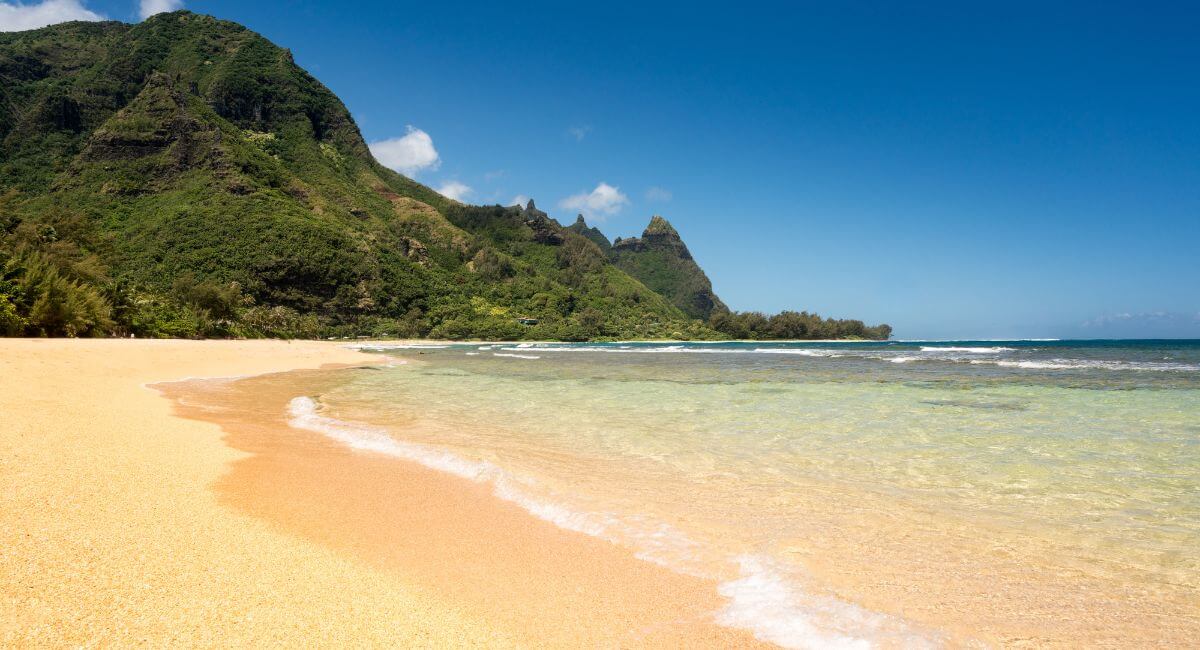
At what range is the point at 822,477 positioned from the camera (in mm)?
7203

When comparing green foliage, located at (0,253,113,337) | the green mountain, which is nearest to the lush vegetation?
green foliage, located at (0,253,113,337)

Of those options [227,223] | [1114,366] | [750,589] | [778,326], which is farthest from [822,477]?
[778,326]

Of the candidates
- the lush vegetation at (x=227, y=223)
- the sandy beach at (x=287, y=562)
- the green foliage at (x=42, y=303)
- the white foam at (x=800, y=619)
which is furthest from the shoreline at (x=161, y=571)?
the lush vegetation at (x=227, y=223)

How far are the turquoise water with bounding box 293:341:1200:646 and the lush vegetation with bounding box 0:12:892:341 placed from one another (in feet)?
97.8

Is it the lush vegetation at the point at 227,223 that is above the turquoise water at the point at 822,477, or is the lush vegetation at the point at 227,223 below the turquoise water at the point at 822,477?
above

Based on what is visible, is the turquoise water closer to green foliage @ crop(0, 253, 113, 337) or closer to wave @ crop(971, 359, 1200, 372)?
wave @ crop(971, 359, 1200, 372)

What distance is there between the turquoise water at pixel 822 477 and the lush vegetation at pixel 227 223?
29.8 metres

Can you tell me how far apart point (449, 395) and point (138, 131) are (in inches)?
5009

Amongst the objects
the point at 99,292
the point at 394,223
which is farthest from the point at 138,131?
the point at 99,292

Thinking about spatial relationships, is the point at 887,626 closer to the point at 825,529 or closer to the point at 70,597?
the point at 825,529

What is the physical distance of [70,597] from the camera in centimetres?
294

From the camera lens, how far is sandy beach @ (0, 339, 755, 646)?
2963mm

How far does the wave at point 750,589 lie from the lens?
3.35 m

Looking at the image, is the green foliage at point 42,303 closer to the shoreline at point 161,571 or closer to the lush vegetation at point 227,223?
the lush vegetation at point 227,223
